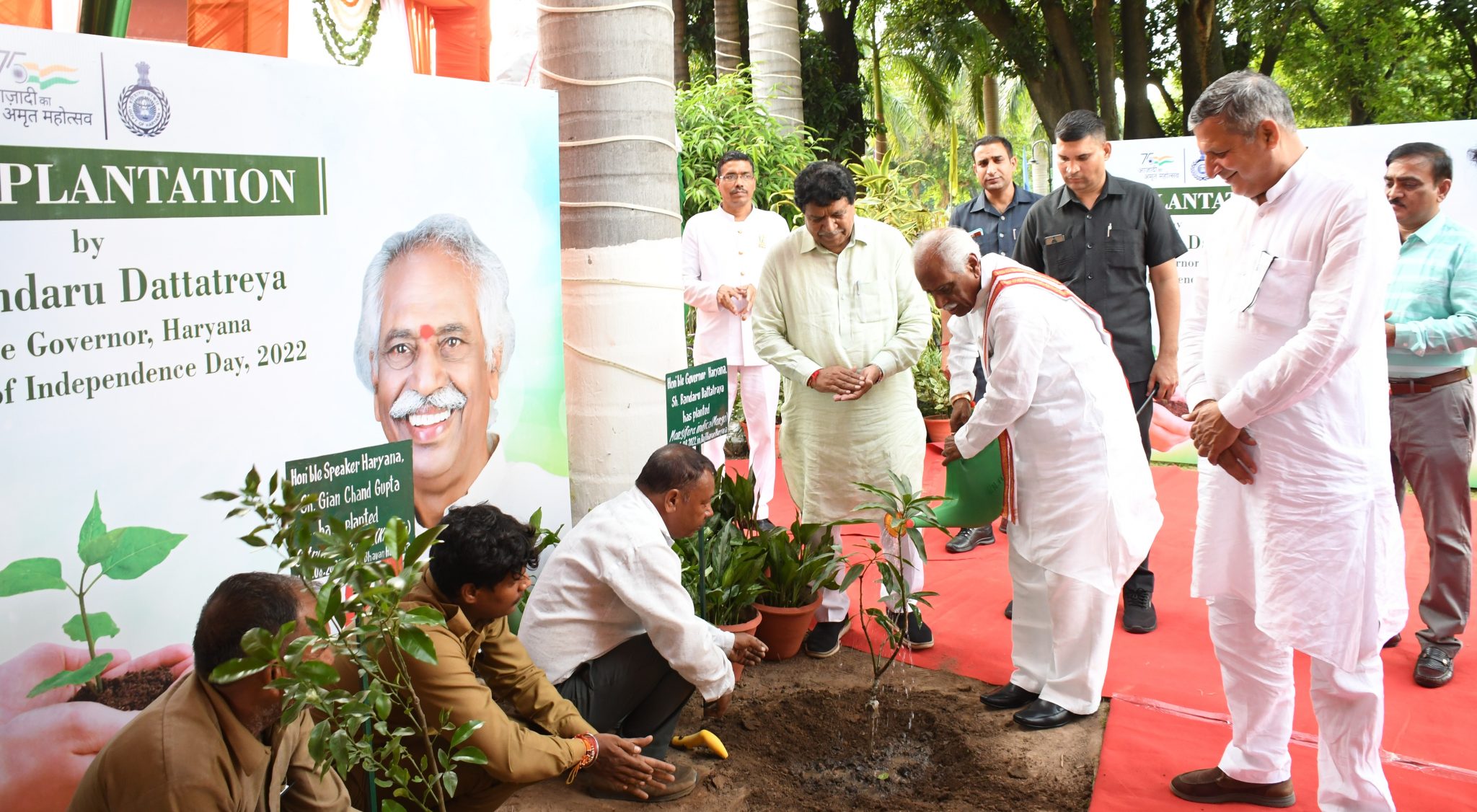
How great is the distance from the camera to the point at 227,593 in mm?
2166

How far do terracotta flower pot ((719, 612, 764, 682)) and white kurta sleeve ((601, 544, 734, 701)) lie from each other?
0.69 metres

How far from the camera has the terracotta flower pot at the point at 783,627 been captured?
14.3ft

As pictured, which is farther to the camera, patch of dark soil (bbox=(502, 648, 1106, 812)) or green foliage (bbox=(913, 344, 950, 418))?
green foliage (bbox=(913, 344, 950, 418))

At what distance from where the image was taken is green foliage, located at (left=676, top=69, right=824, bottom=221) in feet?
28.4

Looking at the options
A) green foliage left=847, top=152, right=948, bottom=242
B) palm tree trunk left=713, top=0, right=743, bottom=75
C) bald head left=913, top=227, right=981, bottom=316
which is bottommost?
bald head left=913, top=227, right=981, bottom=316

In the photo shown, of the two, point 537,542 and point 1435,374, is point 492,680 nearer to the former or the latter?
point 537,542

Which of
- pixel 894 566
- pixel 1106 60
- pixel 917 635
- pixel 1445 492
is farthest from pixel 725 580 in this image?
pixel 1106 60

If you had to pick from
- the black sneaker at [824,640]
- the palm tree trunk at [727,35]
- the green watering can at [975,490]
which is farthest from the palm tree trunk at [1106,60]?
the black sneaker at [824,640]

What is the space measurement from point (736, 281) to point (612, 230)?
7.56 feet

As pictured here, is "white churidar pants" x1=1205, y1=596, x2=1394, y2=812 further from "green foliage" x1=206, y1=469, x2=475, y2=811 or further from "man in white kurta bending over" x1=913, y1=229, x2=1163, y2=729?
"green foliage" x1=206, y1=469, x2=475, y2=811

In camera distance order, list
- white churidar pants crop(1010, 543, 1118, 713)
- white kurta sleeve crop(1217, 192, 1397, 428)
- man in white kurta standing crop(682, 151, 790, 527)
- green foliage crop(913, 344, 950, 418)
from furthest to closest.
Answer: green foliage crop(913, 344, 950, 418)
man in white kurta standing crop(682, 151, 790, 527)
white churidar pants crop(1010, 543, 1118, 713)
white kurta sleeve crop(1217, 192, 1397, 428)

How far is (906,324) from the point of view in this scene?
15.0 ft

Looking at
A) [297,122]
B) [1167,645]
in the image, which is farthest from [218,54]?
[1167,645]

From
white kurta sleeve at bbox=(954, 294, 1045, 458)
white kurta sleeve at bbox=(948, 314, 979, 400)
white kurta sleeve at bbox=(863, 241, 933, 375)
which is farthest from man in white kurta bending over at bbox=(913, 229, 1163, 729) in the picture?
white kurta sleeve at bbox=(863, 241, 933, 375)
